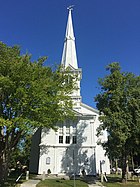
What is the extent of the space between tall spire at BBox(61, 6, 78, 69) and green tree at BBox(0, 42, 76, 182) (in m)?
14.3

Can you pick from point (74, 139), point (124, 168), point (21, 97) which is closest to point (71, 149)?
point (74, 139)

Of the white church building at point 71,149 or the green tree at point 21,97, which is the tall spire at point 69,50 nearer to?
the white church building at point 71,149

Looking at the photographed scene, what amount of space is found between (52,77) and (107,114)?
753cm

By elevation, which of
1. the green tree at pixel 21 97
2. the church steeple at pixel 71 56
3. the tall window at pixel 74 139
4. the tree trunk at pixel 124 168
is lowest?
the tree trunk at pixel 124 168

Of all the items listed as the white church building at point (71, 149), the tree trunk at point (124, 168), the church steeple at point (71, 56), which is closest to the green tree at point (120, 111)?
the tree trunk at point (124, 168)

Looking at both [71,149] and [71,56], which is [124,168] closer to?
[71,149]

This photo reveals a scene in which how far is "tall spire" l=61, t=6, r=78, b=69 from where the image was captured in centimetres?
3433

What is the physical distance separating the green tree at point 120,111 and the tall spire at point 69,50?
1150 cm

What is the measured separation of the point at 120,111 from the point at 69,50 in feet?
61.2

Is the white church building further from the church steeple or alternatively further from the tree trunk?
the tree trunk

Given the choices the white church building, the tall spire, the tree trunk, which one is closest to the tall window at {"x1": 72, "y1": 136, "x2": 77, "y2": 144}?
the white church building

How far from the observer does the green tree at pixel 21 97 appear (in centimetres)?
1625

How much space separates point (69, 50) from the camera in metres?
36.1

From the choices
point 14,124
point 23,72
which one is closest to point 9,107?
point 14,124
